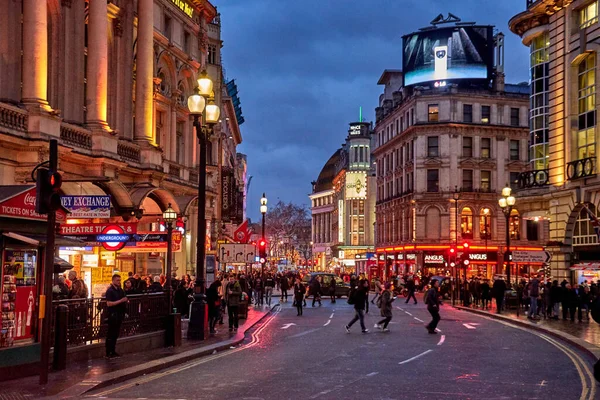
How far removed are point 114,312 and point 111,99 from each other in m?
19.8

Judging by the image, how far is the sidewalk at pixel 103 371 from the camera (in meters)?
13.6

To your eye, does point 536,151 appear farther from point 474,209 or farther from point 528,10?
point 474,209

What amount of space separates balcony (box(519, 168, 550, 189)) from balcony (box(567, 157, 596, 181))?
350cm

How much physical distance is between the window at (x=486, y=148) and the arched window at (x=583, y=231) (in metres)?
41.4

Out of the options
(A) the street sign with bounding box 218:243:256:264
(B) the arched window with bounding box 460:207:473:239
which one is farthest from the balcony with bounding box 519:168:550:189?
(B) the arched window with bounding box 460:207:473:239

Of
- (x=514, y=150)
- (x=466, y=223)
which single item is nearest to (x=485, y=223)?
(x=466, y=223)

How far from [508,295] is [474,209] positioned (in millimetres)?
39010

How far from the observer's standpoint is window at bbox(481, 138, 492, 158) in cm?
8444

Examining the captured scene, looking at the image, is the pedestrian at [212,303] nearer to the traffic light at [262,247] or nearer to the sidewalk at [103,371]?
the sidewalk at [103,371]

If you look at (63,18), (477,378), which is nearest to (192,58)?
(63,18)

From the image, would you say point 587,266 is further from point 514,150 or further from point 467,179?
point 514,150

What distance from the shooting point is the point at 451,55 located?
87.1 metres

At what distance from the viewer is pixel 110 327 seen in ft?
59.1

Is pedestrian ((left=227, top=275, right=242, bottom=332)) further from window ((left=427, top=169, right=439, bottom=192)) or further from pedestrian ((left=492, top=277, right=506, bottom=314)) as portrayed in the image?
window ((left=427, top=169, right=439, bottom=192))
